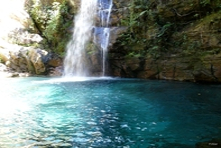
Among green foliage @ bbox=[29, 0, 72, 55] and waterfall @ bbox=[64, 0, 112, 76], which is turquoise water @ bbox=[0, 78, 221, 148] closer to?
waterfall @ bbox=[64, 0, 112, 76]

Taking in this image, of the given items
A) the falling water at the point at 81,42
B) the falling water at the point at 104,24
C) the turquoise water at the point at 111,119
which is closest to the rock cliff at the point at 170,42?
the falling water at the point at 104,24

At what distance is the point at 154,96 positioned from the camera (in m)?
8.92

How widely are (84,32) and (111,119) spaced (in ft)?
38.8

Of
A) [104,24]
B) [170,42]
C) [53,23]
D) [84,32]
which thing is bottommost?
[170,42]

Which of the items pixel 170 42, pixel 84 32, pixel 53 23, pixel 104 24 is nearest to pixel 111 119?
pixel 170 42

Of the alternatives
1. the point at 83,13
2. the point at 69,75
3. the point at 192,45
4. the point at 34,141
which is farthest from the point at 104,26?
the point at 34,141

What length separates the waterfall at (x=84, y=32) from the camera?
16203mm

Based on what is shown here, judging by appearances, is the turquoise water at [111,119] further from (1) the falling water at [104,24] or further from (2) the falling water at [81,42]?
(2) the falling water at [81,42]

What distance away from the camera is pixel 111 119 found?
6004 mm

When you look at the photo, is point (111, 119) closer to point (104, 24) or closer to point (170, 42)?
point (170, 42)

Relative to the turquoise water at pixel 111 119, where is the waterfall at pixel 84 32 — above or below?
above

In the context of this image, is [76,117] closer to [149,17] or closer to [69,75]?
[149,17]

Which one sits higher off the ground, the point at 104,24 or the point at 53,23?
the point at 53,23

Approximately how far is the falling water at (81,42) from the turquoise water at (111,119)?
7.09 meters
